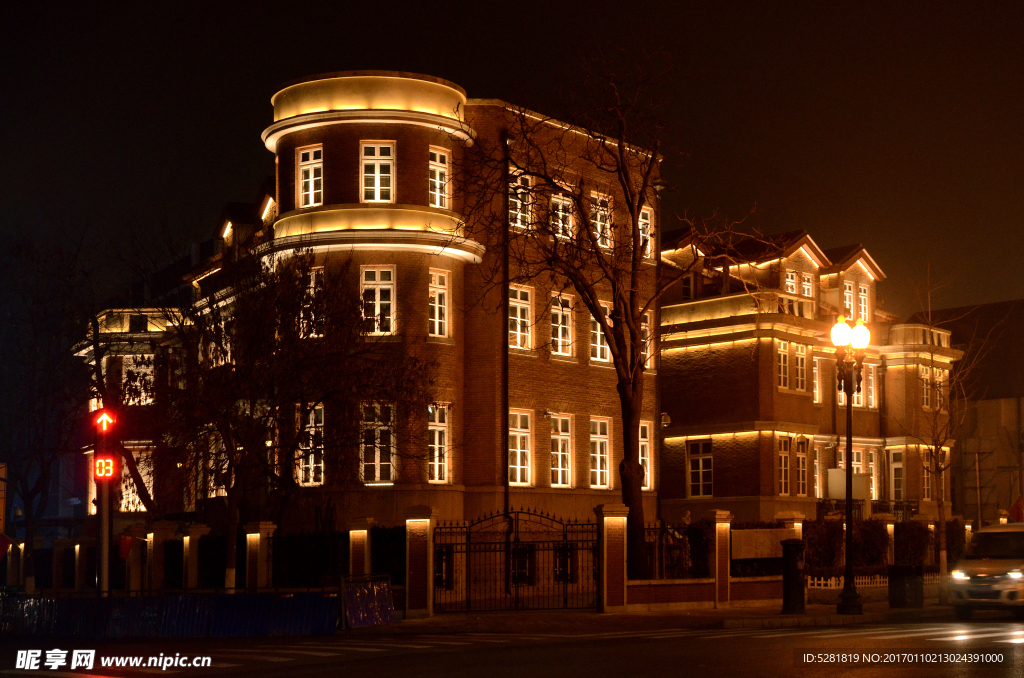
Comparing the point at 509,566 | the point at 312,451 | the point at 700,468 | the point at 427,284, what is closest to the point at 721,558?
the point at 509,566

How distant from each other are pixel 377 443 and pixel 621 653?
51.8 feet

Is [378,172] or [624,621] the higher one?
[378,172]

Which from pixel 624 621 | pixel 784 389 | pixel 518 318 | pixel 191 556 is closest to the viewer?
pixel 624 621

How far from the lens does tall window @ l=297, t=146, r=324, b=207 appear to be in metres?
35.6

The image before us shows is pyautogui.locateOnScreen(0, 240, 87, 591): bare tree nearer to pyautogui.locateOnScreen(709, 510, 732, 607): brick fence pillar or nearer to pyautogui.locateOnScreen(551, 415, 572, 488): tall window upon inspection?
pyautogui.locateOnScreen(551, 415, 572, 488): tall window

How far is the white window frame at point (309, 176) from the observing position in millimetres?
35531

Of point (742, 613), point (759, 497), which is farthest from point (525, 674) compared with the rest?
point (759, 497)

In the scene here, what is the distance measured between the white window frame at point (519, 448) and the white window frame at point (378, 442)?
4072mm

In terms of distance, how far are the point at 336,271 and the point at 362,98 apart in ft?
16.0

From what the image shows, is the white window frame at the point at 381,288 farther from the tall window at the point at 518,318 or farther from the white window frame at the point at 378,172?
the tall window at the point at 518,318

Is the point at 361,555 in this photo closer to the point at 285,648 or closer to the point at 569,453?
the point at 285,648

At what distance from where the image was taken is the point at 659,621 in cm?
2469

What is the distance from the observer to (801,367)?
47031mm

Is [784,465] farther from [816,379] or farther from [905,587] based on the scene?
[905,587]
